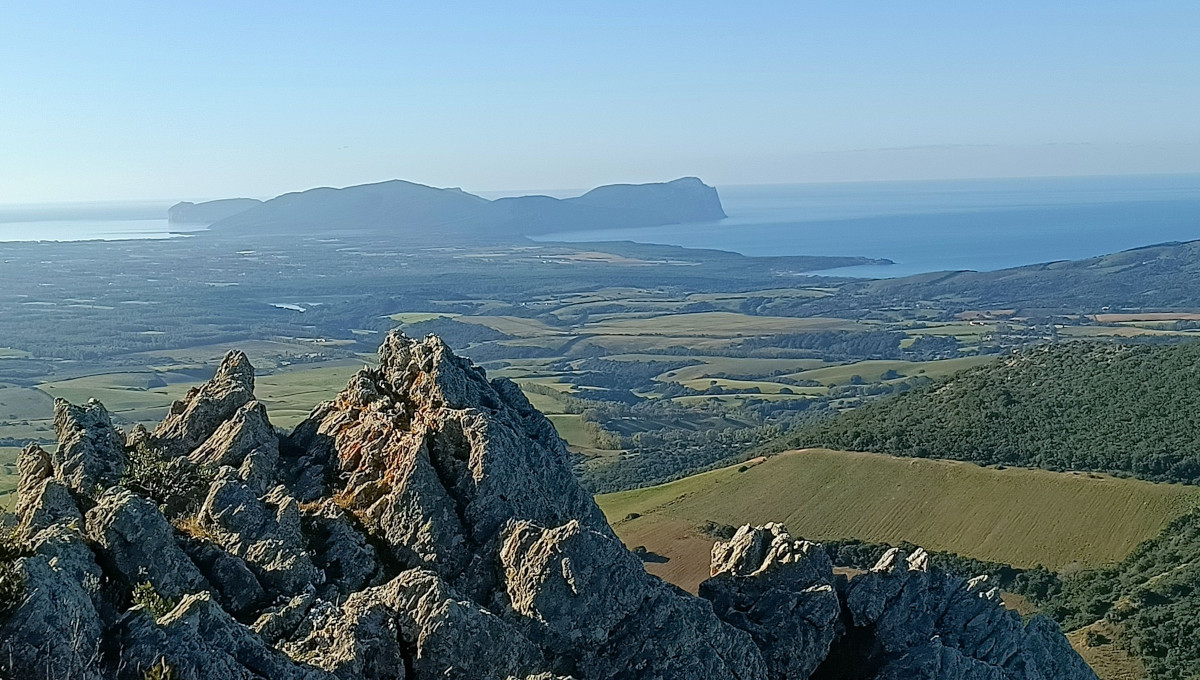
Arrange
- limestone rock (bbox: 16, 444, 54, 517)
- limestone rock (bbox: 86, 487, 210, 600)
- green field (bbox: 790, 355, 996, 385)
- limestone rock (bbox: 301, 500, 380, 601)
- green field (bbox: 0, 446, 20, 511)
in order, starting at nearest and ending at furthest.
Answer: limestone rock (bbox: 86, 487, 210, 600), limestone rock (bbox: 301, 500, 380, 601), limestone rock (bbox: 16, 444, 54, 517), green field (bbox: 0, 446, 20, 511), green field (bbox: 790, 355, 996, 385)

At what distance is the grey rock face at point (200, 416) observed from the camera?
30203mm

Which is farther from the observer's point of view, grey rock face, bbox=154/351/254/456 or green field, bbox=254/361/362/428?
green field, bbox=254/361/362/428

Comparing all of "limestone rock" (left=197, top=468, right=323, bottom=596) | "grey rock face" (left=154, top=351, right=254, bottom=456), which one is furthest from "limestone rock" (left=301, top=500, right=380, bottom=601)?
"grey rock face" (left=154, top=351, right=254, bottom=456)

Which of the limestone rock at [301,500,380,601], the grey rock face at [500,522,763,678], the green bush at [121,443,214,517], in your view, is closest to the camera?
the grey rock face at [500,522,763,678]

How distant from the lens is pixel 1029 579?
2591 inches

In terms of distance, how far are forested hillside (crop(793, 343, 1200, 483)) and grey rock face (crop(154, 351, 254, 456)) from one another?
2795 inches

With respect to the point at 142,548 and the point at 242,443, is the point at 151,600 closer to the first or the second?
the point at 142,548

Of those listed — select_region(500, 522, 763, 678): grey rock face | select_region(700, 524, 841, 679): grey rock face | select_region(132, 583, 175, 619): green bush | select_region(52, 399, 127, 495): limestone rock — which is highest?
select_region(52, 399, 127, 495): limestone rock

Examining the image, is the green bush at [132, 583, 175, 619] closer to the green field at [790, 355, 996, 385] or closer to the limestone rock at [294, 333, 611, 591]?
the limestone rock at [294, 333, 611, 591]

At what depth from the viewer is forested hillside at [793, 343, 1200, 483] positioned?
3189 inches

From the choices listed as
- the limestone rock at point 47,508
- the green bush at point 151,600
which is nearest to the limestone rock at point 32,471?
the limestone rock at point 47,508

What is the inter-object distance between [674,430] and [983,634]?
10847 centimetres

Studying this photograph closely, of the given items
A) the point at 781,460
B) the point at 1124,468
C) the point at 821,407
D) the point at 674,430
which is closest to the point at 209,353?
the point at 674,430

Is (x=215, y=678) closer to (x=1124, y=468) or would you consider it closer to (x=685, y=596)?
(x=685, y=596)
